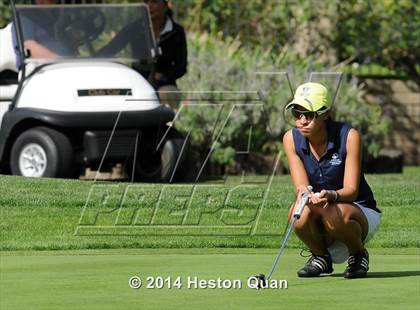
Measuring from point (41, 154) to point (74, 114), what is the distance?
0.53 metres

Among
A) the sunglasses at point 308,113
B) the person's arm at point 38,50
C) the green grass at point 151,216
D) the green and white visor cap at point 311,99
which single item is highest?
the green and white visor cap at point 311,99

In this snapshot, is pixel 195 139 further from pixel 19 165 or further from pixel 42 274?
pixel 42 274

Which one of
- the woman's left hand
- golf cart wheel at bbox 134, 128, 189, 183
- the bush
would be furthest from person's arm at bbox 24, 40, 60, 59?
the woman's left hand

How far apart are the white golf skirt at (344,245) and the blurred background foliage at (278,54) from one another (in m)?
9.42

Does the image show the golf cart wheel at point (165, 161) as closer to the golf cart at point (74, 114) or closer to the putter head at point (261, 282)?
the golf cart at point (74, 114)

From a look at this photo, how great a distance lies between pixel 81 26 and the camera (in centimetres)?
1454

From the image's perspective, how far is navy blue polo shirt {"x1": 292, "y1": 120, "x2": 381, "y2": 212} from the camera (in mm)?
7484

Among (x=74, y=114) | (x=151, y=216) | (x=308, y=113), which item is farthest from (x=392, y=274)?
(x=74, y=114)

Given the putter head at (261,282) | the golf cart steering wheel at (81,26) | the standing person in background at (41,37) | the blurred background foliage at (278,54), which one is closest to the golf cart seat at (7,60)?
the standing person in background at (41,37)

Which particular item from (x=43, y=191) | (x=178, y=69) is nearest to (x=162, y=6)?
(x=178, y=69)

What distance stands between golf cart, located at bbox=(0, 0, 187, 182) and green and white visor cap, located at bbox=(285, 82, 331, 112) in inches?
240

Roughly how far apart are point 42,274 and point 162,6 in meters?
8.66

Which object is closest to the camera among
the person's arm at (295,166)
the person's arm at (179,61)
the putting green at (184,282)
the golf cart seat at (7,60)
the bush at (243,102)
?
the putting green at (184,282)

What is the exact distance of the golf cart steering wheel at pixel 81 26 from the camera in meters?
14.4
